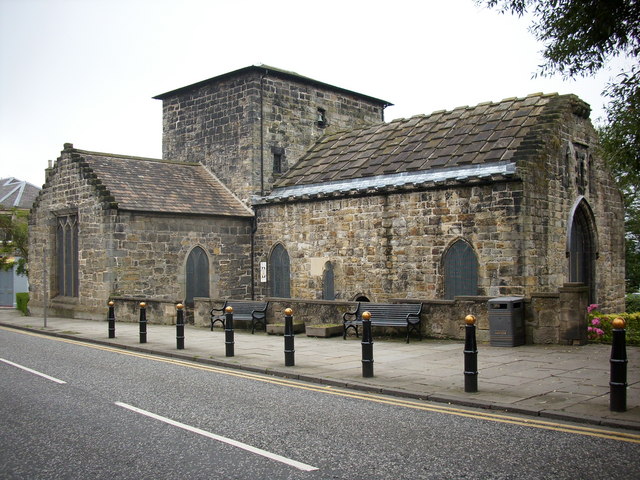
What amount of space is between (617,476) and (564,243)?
14.6 m

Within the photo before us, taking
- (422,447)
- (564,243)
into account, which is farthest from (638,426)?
(564,243)

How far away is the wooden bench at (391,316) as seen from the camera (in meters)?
15.2

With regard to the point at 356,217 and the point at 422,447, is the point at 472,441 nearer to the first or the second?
the point at 422,447

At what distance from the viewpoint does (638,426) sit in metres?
7.15

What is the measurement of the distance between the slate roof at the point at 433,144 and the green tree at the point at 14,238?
14296 mm

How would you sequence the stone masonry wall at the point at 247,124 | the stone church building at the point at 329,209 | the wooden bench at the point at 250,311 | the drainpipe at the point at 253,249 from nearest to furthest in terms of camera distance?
the wooden bench at the point at 250,311 → the stone church building at the point at 329,209 → the drainpipe at the point at 253,249 → the stone masonry wall at the point at 247,124

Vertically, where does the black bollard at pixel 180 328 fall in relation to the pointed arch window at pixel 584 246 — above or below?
below

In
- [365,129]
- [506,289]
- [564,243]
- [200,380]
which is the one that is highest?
[365,129]

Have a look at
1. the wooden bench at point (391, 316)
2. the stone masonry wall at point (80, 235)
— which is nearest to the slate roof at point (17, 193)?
the stone masonry wall at point (80, 235)

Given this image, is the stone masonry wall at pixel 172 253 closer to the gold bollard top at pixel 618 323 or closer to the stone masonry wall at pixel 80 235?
the stone masonry wall at pixel 80 235

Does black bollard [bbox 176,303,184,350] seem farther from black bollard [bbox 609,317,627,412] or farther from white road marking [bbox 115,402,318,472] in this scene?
black bollard [bbox 609,317,627,412]

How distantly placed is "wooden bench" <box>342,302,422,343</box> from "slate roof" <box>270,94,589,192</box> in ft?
19.3

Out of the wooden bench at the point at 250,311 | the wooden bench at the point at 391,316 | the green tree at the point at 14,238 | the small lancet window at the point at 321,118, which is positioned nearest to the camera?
the wooden bench at the point at 391,316

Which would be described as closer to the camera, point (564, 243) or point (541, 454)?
point (541, 454)
